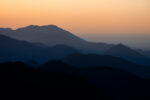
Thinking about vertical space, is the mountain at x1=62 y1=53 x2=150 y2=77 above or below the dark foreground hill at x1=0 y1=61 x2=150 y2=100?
above

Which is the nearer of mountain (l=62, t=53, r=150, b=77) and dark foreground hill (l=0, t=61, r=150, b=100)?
dark foreground hill (l=0, t=61, r=150, b=100)

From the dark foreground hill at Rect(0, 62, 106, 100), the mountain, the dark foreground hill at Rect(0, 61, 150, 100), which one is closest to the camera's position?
the dark foreground hill at Rect(0, 62, 106, 100)

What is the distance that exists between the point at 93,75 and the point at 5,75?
42632mm

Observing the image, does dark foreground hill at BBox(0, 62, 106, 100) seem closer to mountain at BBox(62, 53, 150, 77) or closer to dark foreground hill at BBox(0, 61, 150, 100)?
dark foreground hill at BBox(0, 61, 150, 100)

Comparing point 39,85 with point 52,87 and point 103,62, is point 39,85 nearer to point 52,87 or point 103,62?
point 52,87

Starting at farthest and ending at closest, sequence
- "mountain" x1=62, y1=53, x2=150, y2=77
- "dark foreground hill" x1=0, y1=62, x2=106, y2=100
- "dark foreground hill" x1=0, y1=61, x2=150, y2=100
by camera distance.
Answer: "mountain" x1=62, y1=53, x2=150, y2=77, "dark foreground hill" x1=0, y1=61, x2=150, y2=100, "dark foreground hill" x1=0, y1=62, x2=106, y2=100

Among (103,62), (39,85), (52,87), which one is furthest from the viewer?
(103,62)

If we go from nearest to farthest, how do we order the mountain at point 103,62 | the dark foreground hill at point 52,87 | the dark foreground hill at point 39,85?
the dark foreground hill at point 39,85 < the dark foreground hill at point 52,87 < the mountain at point 103,62

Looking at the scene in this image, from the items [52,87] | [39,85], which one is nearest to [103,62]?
[52,87]

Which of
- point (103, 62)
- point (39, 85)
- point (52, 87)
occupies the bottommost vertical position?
point (52, 87)

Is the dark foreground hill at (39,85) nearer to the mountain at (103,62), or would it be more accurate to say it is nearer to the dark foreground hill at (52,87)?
the dark foreground hill at (52,87)

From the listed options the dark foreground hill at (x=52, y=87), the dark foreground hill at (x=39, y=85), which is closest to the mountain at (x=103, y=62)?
the dark foreground hill at (x=52, y=87)

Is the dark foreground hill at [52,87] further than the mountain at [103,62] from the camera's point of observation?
No

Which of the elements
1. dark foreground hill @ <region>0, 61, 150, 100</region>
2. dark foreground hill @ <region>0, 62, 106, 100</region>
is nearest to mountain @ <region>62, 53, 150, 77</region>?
dark foreground hill @ <region>0, 61, 150, 100</region>
